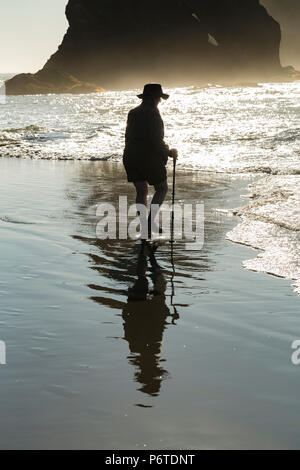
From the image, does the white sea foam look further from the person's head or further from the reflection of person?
the person's head

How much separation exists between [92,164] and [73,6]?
627 ft

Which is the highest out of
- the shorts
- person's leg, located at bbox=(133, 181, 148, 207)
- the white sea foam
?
the shorts

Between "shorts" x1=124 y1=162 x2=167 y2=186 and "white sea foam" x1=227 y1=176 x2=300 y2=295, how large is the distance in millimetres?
1129

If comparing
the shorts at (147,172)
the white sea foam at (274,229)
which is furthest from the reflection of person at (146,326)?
the shorts at (147,172)

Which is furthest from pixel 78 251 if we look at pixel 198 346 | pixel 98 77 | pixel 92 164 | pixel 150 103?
pixel 98 77

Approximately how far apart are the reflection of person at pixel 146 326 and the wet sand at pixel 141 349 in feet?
0.04

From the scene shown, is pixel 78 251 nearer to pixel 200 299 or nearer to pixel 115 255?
pixel 115 255

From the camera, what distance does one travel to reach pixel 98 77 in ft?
621

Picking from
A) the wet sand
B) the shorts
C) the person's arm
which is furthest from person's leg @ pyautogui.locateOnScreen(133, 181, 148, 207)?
the wet sand

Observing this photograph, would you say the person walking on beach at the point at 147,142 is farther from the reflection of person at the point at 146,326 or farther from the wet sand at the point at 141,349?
the reflection of person at the point at 146,326

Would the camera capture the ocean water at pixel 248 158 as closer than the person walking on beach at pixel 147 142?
Yes

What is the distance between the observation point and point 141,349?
4.10 m

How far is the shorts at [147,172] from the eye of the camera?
302 inches

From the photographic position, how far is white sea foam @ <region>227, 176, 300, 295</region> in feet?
20.6
